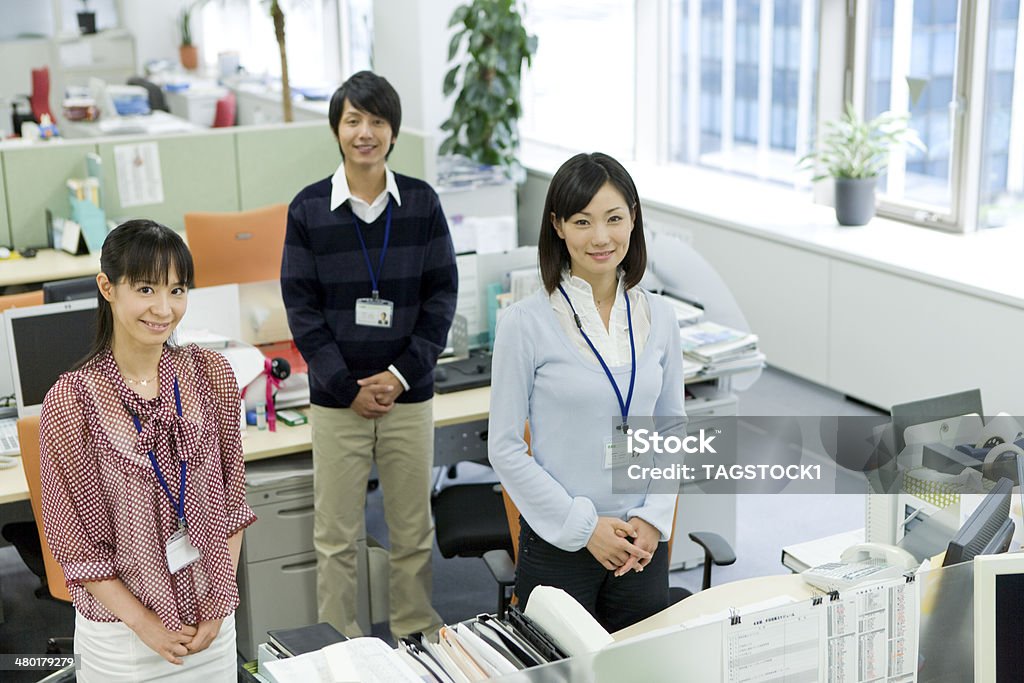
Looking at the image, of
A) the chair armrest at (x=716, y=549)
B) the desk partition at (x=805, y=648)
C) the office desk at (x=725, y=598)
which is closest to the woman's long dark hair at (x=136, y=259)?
the desk partition at (x=805, y=648)

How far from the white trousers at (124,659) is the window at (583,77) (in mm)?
5538

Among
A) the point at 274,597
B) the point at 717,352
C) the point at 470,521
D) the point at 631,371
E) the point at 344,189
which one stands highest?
the point at 344,189

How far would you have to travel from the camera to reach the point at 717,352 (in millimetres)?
3674

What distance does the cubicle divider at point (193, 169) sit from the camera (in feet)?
17.0

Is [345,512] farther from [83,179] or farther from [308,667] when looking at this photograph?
[83,179]

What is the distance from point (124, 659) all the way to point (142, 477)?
1.12 feet

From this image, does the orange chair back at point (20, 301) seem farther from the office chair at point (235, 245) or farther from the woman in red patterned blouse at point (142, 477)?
the woman in red patterned blouse at point (142, 477)

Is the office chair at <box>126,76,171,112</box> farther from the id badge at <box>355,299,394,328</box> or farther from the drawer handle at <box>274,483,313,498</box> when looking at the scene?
the id badge at <box>355,299,394,328</box>

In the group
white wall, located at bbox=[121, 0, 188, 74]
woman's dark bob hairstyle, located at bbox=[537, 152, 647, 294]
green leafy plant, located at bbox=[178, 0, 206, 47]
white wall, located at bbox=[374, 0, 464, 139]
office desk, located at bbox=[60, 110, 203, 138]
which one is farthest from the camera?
white wall, located at bbox=[121, 0, 188, 74]

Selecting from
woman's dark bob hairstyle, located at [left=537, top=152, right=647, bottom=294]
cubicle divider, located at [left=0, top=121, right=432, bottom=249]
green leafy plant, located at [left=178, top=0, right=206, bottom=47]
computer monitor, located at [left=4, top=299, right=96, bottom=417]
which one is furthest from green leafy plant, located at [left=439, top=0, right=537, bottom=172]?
green leafy plant, located at [left=178, top=0, right=206, bottom=47]

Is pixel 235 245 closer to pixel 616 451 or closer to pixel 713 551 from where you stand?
pixel 713 551

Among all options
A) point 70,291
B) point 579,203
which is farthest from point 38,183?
point 579,203

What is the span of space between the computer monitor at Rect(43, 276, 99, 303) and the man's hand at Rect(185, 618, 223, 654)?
1.66 metres

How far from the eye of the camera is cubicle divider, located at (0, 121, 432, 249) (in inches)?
204
